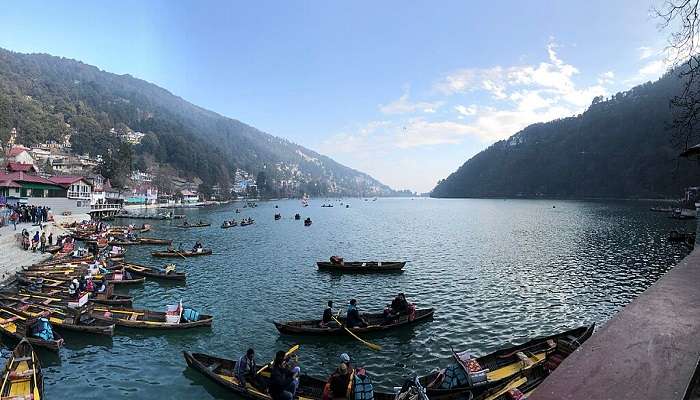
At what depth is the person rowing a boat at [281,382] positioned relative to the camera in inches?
575

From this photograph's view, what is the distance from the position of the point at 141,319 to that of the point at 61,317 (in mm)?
4388

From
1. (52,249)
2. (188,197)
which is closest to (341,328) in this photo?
(52,249)

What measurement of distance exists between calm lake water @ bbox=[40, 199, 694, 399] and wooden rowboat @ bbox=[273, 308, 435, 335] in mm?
529

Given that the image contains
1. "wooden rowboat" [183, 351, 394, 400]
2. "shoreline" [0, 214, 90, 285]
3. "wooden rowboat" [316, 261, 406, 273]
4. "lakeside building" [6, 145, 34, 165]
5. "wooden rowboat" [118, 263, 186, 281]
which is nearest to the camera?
"wooden rowboat" [183, 351, 394, 400]

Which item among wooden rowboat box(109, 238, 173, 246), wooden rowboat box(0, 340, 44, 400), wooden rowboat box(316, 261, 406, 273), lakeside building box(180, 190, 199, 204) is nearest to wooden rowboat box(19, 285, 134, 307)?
wooden rowboat box(0, 340, 44, 400)

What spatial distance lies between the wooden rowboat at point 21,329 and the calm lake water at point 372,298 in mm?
637

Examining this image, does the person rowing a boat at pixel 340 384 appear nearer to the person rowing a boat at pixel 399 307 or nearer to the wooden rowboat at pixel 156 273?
the person rowing a boat at pixel 399 307

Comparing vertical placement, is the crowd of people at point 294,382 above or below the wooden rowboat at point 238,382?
above

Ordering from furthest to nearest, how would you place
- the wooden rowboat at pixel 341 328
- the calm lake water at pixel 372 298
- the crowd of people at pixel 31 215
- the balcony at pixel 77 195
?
1. the balcony at pixel 77 195
2. the crowd of people at pixel 31 215
3. the wooden rowboat at pixel 341 328
4. the calm lake water at pixel 372 298

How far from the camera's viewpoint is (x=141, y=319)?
80.2 feet

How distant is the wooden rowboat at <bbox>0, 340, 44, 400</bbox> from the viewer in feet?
49.1

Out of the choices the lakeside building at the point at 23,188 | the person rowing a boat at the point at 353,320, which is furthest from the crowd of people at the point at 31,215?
the person rowing a boat at the point at 353,320

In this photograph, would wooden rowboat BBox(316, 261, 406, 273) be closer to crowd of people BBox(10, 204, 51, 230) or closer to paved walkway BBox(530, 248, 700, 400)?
paved walkway BBox(530, 248, 700, 400)

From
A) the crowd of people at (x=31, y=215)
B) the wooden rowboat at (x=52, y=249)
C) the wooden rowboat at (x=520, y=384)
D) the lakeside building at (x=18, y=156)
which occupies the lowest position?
the wooden rowboat at (x=520, y=384)
